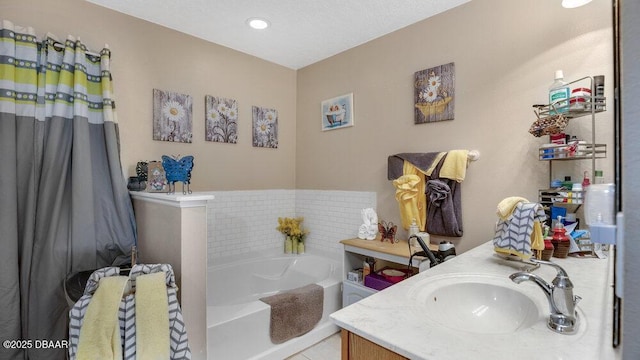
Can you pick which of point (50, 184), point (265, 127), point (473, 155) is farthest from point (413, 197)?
point (50, 184)

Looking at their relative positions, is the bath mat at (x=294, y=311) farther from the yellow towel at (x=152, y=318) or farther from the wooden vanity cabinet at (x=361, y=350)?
the wooden vanity cabinet at (x=361, y=350)

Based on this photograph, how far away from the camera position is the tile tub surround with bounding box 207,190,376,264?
284 cm

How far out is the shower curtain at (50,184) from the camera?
1.78m

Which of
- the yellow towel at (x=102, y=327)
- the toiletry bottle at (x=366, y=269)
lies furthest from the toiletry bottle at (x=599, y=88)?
the yellow towel at (x=102, y=327)

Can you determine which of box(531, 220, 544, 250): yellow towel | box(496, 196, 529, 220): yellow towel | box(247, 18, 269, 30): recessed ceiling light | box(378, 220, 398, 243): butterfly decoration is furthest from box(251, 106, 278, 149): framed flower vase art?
box(531, 220, 544, 250): yellow towel

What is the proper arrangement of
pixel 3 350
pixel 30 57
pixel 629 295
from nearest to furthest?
1. pixel 629 295
2. pixel 3 350
3. pixel 30 57

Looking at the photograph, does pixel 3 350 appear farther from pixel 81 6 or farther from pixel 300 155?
pixel 300 155

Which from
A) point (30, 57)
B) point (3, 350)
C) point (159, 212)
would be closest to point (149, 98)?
point (30, 57)

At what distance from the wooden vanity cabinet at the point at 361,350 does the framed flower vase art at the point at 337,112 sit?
7.47ft

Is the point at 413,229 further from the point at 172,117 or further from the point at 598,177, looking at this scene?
the point at 172,117

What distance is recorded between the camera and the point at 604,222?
0.46 m

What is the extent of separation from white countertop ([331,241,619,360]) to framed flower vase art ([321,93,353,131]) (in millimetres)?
2057

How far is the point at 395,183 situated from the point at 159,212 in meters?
1.70

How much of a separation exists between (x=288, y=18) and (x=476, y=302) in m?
2.34
